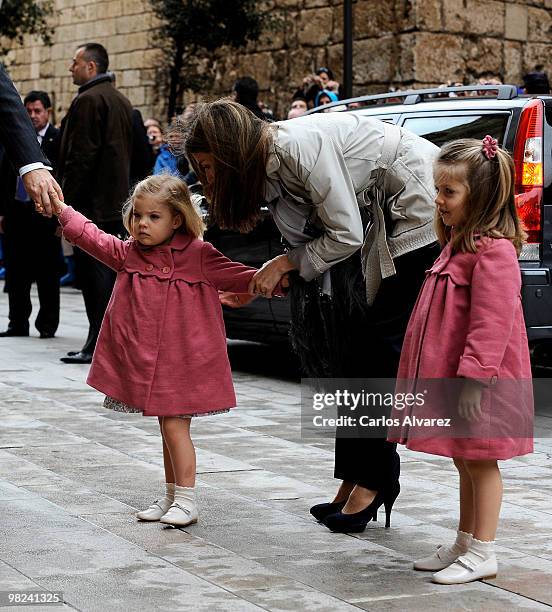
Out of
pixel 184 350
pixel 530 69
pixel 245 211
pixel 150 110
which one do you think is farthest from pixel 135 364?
pixel 150 110

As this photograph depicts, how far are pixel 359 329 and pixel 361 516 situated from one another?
65 cm

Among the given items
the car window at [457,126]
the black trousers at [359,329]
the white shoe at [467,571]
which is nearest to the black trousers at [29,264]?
the car window at [457,126]

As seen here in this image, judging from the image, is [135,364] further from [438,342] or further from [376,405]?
[438,342]

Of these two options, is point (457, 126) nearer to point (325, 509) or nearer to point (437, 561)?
point (325, 509)

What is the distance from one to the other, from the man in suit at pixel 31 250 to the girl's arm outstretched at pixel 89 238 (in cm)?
629

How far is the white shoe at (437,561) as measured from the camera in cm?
412

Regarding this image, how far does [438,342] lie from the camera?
404 centimetres

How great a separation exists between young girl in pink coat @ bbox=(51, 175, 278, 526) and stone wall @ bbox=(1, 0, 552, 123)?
37.5 feet

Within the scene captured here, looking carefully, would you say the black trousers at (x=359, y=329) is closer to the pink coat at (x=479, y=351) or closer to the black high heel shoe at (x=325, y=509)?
the black high heel shoe at (x=325, y=509)

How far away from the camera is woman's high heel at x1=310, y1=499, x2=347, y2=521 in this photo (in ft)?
15.8

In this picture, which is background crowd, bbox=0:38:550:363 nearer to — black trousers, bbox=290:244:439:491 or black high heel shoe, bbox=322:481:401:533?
black trousers, bbox=290:244:439:491

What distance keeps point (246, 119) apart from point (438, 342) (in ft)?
3.11

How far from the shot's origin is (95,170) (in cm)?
966

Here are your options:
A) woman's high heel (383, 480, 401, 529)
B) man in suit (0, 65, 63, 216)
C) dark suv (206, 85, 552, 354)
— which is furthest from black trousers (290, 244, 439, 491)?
dark suv (206, 85, 552, 354)
